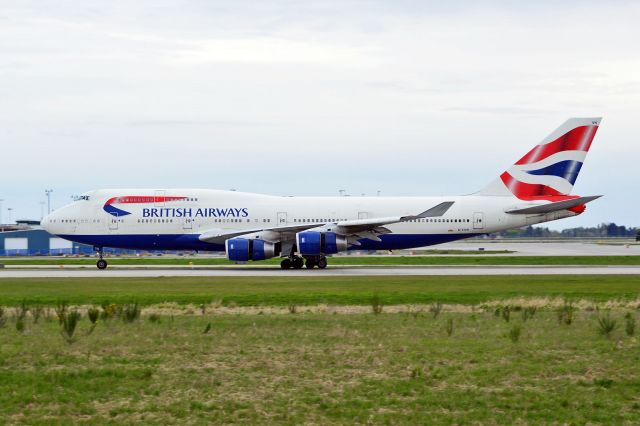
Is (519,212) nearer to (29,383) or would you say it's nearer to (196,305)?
(196,305)

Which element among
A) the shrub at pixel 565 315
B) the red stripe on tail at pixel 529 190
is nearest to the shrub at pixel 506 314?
the shrub at pixel 565 315

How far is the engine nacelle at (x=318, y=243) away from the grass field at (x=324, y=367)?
67.1ft

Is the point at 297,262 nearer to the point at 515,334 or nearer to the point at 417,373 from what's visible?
the point at 515,334

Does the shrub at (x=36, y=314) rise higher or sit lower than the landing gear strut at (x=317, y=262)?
lower

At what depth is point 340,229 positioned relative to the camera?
45438 millimetres

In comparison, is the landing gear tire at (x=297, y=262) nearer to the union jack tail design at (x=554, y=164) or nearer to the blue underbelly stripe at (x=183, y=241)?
the blue underbelly stripe at (x=183, y=241)

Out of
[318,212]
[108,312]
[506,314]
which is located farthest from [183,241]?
[506,314]

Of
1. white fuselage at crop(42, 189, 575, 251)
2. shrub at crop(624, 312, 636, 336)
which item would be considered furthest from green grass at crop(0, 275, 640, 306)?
white fuselage at crop(42, 189, 575, 251)

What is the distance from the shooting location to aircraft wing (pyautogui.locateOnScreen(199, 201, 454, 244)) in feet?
147

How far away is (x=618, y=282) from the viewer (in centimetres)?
3475

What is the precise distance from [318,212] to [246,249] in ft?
20.9

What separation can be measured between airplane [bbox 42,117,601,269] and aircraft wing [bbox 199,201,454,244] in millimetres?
217

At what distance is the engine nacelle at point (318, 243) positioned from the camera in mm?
44750

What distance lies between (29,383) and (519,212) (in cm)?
3999
